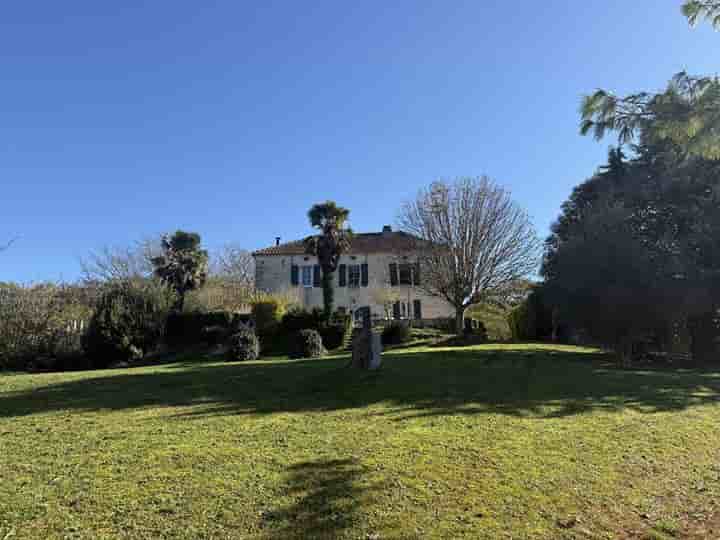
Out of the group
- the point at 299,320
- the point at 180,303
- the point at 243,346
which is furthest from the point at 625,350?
the point at 180,303

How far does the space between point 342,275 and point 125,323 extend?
68.6ft

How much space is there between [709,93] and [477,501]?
441 centimetres

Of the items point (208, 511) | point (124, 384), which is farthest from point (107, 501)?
point (124, 384)

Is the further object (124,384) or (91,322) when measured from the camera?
(91,322)

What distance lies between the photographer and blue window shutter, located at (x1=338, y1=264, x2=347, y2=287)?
116 feet

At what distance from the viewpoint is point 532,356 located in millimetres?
13492

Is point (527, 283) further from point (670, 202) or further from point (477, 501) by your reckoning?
point (477, 501)

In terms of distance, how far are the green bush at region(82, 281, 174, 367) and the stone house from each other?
1712cm

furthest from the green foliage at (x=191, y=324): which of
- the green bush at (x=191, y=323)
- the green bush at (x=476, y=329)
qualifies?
the green bush at (x=476, y=329)

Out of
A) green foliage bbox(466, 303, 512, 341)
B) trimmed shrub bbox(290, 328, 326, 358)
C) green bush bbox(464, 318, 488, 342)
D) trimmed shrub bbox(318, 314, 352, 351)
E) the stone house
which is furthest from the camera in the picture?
the stone house

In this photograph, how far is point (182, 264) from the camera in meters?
27.2

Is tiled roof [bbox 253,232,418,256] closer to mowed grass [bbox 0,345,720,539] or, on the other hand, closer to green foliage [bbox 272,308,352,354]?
green foliage [bbox 272,308,352,354]

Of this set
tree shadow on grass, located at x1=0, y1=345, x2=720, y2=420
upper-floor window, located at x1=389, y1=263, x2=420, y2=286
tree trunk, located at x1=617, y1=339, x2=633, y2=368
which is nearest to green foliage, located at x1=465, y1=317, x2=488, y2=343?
upper-floor window, located at x1=389, y1=263, x2=420, y2=286

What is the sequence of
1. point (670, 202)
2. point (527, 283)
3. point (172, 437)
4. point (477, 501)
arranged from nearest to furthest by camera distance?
point (477, 501)
point (172, 437)
point (670, 202)
point (527, 283)
